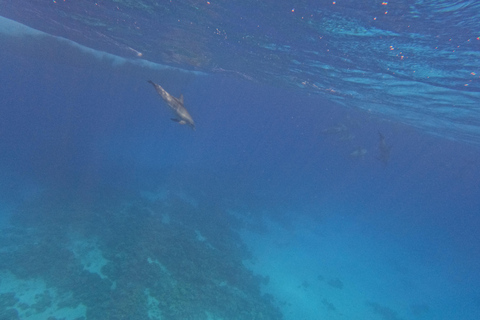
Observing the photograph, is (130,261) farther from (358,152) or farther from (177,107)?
(358,152)

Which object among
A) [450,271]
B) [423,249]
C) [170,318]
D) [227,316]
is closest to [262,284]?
[227,316]

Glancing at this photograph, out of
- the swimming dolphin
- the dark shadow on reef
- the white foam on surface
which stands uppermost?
the white foam on surface

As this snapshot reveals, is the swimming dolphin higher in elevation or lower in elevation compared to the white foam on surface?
lower

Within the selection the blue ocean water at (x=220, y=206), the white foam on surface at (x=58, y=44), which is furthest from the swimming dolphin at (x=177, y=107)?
the white foam on surface at (x=58, y=44)

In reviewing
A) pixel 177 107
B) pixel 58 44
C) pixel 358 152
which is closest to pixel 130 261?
pixel 177 107

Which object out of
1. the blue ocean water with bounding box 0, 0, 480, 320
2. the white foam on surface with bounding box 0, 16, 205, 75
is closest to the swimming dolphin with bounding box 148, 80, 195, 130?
the blue ocean water with bounding box 0, 0, 480, 320

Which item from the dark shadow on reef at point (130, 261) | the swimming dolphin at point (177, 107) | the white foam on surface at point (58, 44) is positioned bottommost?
the dark shadow on reef at point (130, 261)

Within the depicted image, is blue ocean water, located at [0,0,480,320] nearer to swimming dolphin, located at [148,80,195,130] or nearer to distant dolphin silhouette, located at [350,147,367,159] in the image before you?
distant dolphin silhouette, located at [350,147,367,159]

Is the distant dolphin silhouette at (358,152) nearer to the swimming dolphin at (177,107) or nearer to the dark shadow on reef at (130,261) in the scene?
the dark shadow on reef at (130,261)

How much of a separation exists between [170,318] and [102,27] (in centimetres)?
2147

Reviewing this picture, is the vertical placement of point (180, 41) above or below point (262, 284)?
above

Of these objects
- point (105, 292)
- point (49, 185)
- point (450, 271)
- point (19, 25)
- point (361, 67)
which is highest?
point (361, 67)

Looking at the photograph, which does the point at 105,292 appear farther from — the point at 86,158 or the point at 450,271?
the point at 450,271

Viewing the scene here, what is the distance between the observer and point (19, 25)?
23062 millimetres
